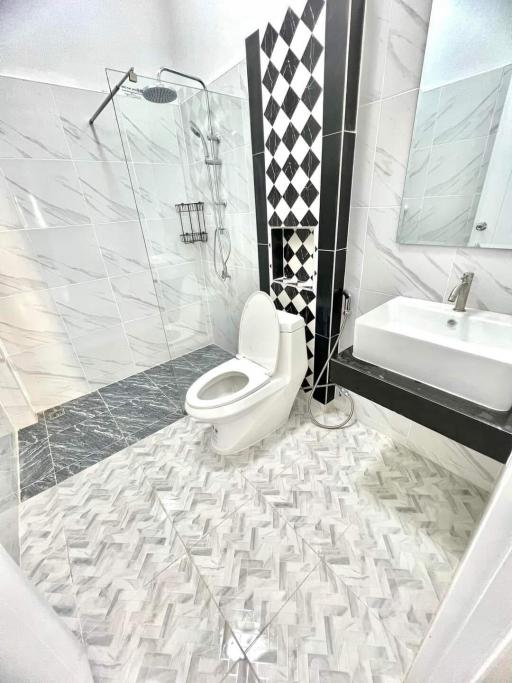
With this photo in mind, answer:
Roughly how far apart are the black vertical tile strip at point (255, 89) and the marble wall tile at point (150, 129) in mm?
692

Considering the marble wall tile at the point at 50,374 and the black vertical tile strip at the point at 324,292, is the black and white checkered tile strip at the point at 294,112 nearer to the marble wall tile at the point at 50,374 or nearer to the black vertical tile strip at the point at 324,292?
the black vertical tile strip at the point at 324,292

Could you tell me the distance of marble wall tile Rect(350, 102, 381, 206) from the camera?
1191 millimetres

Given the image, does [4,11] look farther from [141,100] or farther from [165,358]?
[165,358]

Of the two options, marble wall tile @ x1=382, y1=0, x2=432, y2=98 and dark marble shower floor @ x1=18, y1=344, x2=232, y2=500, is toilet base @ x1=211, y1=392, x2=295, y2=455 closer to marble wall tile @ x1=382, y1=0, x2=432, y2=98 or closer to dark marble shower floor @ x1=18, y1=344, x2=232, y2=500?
dark marble shower floor @ x1=18, y1=344, x2=232, y2=500

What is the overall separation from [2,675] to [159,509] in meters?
0.82

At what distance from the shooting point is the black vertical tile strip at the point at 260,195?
5.33 feet

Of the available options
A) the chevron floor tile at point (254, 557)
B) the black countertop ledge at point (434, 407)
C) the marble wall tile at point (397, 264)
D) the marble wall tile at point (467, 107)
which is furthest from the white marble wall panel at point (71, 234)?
the black countertop ledge at point (434, 407)

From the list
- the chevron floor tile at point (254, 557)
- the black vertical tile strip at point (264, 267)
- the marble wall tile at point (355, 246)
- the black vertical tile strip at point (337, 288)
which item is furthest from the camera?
the black vertical tile strip at point (264, 267)

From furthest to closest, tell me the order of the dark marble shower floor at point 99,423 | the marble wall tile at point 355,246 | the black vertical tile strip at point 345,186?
the dark marble shower floor at point 99,423
the marble wall tile at point 355,246
the black vertical tile strip at point 345,186

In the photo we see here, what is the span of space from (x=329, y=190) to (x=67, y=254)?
5.79 ft

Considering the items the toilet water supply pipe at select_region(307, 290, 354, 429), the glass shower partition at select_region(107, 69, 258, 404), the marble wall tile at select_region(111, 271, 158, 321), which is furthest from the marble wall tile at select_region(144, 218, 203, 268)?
the toilet water supply pipe at select_region(307, 290, 354, 429)

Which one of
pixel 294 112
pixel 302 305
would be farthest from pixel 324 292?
pixel 294 112

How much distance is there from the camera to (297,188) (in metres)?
1.47

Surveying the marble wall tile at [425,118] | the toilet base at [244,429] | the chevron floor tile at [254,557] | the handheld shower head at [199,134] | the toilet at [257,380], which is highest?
the handheld shower head at [199,134]
